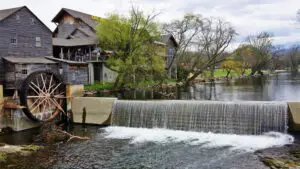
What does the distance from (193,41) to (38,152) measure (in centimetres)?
3190

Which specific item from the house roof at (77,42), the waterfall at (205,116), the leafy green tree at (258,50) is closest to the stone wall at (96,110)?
the waterfall at (205,116)

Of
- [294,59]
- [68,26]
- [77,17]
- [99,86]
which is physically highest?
[77,17]

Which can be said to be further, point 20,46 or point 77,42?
point 77,42

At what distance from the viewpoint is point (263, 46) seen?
66750 mm

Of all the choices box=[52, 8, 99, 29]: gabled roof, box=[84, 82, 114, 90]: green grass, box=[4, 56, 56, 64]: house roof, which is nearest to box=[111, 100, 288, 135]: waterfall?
box=[4, 56, 56, 64]: house roof

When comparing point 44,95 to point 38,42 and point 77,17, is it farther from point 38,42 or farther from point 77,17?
point 77,17

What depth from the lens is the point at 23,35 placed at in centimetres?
1842

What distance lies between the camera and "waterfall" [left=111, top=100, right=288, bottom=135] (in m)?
13.1

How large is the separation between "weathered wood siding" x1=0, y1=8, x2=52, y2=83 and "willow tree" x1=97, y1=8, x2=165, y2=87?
8.54 metres

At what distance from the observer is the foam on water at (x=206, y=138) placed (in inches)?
457

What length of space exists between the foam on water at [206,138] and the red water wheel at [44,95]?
458cm

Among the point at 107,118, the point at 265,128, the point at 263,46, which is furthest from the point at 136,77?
the point at 263,46

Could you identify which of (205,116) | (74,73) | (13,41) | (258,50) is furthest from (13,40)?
(258,50)

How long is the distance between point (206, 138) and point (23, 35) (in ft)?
46.1
